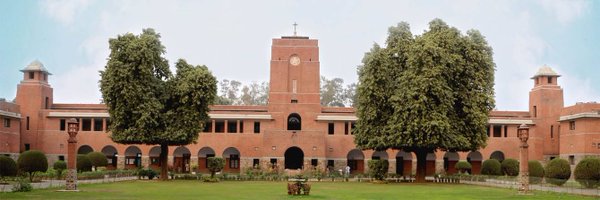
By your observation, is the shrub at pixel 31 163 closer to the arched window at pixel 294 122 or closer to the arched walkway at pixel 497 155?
the arched window at pixel 294 122

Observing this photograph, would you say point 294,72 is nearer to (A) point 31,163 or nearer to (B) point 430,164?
(B) point 430,164

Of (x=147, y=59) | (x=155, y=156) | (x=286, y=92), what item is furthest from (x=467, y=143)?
(x=155, y=156)

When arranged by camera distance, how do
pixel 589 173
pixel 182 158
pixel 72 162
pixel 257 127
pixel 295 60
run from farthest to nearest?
pixel 295 60, pixel 257 127, pixel 182 158, pixel 589 173, pixel 72 162

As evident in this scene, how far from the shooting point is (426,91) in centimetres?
4297

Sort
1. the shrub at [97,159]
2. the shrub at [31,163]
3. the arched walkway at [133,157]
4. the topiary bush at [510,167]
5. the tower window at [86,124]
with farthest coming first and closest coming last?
the tower window at [86,124] < the arched walkway at [133,157] < the shrub at [97,159] < the topiary bush at [510,167] < the shrub at [31,163]

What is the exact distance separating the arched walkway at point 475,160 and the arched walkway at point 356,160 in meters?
9.35

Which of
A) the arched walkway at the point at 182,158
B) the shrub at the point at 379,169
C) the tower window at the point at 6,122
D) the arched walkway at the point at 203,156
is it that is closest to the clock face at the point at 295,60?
the arched walkway at the point at 203,156

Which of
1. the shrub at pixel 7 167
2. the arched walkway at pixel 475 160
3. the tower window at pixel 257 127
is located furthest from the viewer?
the arched walkway at pixel 475 160

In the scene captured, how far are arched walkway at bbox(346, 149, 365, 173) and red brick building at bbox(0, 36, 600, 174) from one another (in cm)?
9

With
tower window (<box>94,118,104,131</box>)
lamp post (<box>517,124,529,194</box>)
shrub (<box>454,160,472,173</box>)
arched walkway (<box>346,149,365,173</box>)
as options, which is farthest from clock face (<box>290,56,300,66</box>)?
lamp post (<box>517,124,529,194</box>)

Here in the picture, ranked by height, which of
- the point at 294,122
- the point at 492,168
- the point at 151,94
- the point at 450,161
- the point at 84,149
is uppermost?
the point at 151,94

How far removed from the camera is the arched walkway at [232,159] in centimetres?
6366

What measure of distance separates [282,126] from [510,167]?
1930cm

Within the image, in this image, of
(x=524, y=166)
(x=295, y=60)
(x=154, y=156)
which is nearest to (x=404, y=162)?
(x=295, y=60)
